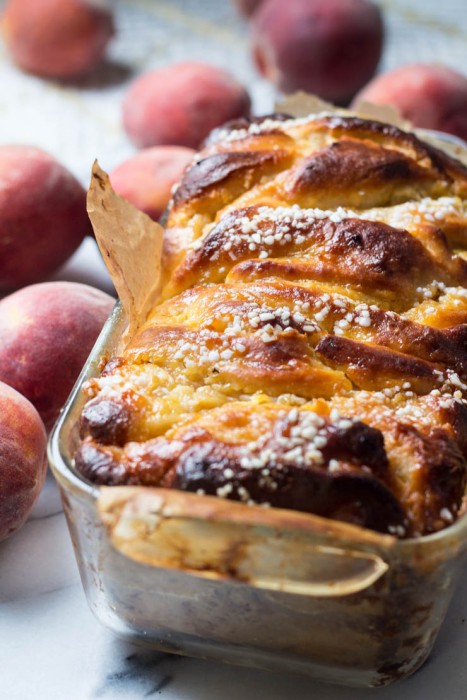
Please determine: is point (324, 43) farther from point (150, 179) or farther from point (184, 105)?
point (150, 179)

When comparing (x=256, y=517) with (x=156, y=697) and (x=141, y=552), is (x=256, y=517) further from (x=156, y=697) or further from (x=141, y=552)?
(x=156, y=697)

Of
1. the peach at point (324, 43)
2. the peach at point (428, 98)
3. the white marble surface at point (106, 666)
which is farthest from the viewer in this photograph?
the peach at point (324, 43)

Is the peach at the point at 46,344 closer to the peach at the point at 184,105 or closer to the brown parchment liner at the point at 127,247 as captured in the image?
the brown parchment liner at the point at 127,247

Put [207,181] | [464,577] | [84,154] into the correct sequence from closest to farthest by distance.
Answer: [464,577]
[207,181]
[84,154]

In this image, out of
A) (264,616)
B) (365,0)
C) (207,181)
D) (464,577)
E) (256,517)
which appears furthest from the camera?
(365,0)

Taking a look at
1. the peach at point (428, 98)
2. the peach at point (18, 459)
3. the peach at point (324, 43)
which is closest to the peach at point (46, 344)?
the peach at point (18, 459)

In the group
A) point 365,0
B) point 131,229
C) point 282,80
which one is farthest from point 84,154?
point 131,229

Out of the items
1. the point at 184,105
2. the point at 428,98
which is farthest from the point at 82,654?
the point at 428,98

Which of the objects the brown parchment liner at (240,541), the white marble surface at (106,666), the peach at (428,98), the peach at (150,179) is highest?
the brown parchment liner at (240,541)
